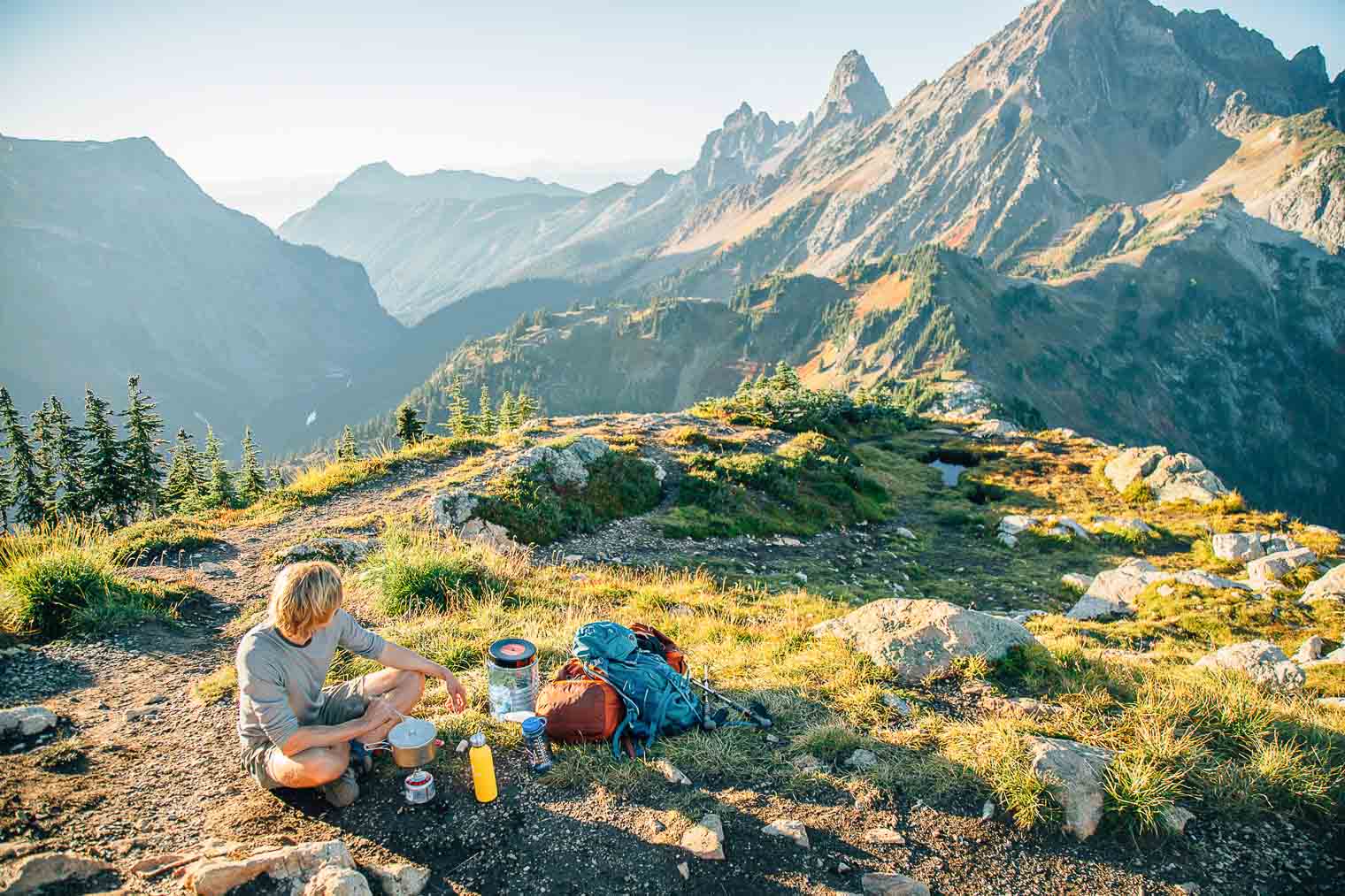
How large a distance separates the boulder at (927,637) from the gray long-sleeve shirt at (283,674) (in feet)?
20.4

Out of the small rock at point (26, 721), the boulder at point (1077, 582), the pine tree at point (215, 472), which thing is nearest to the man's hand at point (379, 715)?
the small rock at point (26, 721)

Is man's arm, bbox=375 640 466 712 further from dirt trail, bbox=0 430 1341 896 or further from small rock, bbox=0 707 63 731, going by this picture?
small rock, bbox=0 707 63 731

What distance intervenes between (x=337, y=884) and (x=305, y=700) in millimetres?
1881

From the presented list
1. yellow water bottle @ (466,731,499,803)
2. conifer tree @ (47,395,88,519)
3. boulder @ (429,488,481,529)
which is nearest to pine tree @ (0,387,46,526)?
conifer tree @ (47,395,88,519)

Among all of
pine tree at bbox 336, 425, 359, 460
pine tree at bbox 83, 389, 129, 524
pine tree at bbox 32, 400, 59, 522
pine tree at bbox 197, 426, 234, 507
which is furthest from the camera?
pine tree at bbox 197, 426, 234, 507

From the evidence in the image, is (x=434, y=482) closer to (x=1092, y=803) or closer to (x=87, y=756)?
(x=87, y=756)

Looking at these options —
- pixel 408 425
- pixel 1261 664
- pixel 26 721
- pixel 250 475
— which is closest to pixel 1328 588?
pixel 1261 664

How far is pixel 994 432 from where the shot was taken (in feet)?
161

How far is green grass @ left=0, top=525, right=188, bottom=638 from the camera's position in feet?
28.8

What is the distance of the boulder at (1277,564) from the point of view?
55.1ft

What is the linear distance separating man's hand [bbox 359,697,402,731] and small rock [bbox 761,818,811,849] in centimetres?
356

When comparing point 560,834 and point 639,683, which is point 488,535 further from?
point 560,834

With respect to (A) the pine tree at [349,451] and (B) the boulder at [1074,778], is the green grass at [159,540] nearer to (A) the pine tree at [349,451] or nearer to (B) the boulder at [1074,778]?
(A) the pine tree at [349,451]

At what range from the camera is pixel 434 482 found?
62.2 feet
